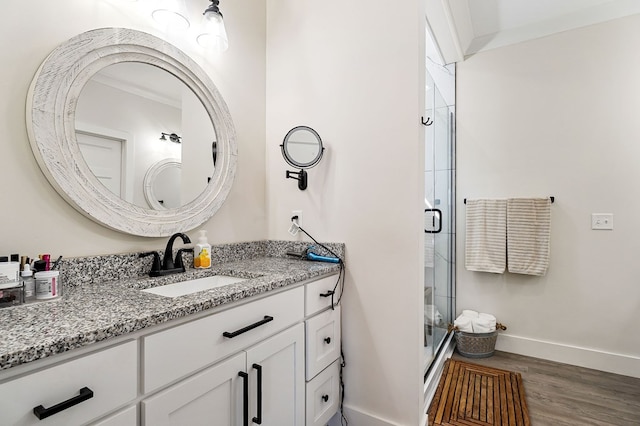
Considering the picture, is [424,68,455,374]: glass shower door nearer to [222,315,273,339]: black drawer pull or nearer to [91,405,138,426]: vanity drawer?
[222,315,273,339]: black drawer pull

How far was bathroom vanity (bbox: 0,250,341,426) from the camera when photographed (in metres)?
0.63

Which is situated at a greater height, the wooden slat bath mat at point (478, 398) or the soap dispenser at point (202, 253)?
the soap dispenser at point (202, 253)

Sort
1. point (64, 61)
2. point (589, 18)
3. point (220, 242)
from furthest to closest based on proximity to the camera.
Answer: point (589, 18) → point (220, 242) → point (64, 61)

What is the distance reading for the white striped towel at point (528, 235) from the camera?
7.85 feet

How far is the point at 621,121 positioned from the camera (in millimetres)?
2217

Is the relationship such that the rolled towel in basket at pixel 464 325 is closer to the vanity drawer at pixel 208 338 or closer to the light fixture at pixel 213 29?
the vanity drawer at pixel 208 338

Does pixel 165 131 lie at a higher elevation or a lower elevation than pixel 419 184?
higher

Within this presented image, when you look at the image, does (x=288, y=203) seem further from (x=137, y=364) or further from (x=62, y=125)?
(x=137, y=364)

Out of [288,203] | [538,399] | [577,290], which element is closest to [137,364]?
[288,203]

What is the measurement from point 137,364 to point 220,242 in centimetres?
96

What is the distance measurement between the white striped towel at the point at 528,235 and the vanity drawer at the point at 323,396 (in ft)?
5.77

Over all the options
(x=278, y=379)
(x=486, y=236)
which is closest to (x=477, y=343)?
(x=486, y=236)

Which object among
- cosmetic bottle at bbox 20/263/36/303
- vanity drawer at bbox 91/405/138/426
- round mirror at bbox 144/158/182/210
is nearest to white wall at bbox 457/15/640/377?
round mirror at bbox 144/158/182/210

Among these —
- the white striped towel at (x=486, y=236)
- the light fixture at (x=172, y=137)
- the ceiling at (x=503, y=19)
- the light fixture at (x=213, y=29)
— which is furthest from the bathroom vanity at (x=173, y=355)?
the ceiling at (x=503, y=19)
